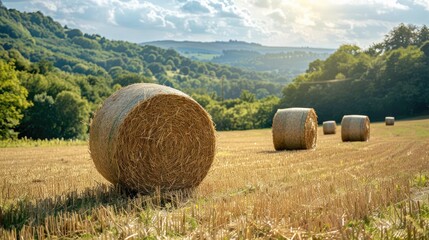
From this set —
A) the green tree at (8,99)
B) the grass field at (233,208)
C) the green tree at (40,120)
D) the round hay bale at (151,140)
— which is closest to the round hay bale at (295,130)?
the grass field at (233,208)

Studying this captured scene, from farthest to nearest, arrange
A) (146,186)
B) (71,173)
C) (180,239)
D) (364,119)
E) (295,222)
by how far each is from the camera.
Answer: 1. (364,119)
2. (71,173)
3. (146,186)
4. (295,222)
5. (180,239)

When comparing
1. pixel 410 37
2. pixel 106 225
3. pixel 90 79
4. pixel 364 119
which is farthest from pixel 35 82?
pixel 410 37

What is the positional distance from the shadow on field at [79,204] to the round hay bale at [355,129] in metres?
17.4

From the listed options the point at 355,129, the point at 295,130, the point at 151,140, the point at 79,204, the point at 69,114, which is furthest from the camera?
the point at 69,114

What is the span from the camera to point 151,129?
875cm

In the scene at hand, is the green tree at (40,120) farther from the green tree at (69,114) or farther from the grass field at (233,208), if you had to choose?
the grass field at (233,208)

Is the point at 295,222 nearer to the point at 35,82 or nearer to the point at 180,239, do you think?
the point at 180,239

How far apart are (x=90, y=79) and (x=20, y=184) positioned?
8341 centimetres

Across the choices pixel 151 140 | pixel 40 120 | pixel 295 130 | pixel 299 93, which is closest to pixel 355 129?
pixel 295 130

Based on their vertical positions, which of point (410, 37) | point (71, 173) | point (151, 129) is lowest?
point (71, 173)

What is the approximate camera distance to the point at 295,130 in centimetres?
1872

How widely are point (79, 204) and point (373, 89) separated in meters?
60.5

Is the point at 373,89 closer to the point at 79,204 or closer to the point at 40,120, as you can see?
the point at 40,120

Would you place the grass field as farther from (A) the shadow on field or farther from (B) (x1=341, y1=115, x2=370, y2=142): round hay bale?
(B) (x1=341, y1=115, x2=370, y2=142): round hay bale
